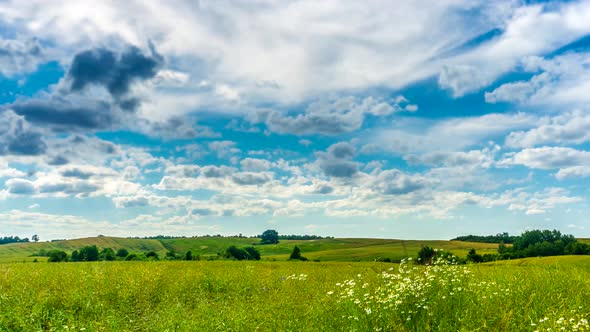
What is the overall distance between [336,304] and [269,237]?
17012 cm

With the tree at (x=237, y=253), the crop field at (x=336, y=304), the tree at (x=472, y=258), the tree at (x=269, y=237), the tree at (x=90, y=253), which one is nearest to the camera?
the crop field at (x=336, y=304)

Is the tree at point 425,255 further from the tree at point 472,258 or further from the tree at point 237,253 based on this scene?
the tree at point 237,253

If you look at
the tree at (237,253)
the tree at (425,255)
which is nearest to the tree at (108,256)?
the tree at (237,253)

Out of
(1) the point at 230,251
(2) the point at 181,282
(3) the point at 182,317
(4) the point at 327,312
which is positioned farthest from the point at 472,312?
(1) the point at 230,251

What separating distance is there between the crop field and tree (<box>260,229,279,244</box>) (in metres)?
160

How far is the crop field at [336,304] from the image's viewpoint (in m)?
9.25

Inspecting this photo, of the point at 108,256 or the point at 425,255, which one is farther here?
the point at 108,256

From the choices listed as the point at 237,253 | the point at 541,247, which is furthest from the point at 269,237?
the point at 541,247

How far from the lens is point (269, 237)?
179m

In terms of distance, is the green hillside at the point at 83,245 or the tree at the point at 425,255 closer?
the tree at the point at 425,255

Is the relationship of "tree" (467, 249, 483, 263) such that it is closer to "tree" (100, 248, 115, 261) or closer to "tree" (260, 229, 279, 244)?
"tree" (100, 248, 115, 261)

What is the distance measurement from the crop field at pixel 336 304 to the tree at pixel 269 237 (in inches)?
6291

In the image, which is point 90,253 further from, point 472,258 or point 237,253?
point 472,258

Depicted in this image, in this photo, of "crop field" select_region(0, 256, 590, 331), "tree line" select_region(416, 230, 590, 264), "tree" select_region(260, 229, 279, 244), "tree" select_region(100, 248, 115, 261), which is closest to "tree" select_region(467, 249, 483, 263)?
"crop field" select_region(0, 256, 590, 331)
